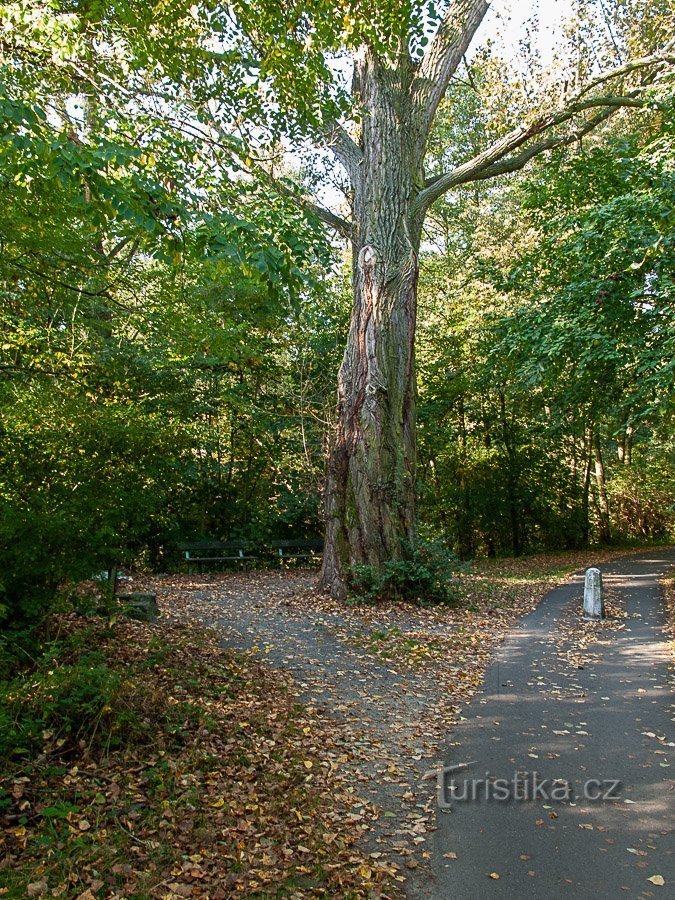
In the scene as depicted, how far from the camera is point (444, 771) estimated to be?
472 centimetres

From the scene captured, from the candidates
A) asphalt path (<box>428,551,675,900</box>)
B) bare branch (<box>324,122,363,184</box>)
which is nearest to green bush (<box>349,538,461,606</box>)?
asphalt path (<box>428,551,675,900</box>)

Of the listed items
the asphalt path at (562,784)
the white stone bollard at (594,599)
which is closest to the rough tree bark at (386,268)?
the white stone bollard at (594,599)

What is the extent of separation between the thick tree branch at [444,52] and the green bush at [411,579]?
328 inches

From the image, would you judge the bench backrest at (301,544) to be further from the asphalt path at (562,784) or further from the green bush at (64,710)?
the green bush at (64,710)

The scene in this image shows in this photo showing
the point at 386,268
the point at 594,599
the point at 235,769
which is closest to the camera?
the point at 235,769

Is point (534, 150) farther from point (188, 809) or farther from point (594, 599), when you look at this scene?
point (188, 809)

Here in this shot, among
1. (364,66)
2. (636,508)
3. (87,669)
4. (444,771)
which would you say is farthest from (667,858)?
(636,508)

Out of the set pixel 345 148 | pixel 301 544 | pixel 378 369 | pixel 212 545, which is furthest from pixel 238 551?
pixel 345 148

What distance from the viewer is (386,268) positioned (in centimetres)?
1149

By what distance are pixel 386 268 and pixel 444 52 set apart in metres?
4.45

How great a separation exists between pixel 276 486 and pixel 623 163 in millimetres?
11028

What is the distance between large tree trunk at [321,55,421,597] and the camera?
36.2 ft

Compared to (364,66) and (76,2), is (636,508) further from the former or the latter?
(76,2)

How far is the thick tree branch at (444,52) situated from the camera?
1170 cm
